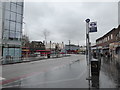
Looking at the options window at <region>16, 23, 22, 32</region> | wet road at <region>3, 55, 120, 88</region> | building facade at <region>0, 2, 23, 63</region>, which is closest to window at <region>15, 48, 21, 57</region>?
building facade at <region>0, 2, 23, 63</region>

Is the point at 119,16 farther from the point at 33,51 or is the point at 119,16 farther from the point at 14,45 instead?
the point at 33,51

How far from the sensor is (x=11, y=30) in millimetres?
26297

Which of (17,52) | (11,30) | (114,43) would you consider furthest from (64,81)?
(11,30)

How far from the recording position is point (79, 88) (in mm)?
5668

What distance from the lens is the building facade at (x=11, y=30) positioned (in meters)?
24.1

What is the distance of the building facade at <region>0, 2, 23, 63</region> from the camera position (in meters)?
24.1

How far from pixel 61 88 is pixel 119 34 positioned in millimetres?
22266

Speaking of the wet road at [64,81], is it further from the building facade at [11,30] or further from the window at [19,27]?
the window at [19,27]

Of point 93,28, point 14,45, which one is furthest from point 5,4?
point 93,28

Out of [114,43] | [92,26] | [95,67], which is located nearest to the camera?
[92,26]

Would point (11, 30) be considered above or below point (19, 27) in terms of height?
below

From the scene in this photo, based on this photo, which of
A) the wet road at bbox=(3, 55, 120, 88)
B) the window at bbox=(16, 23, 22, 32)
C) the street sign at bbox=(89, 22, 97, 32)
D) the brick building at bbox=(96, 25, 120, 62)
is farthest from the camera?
the window at bbox=(16, 23, 22, 32)

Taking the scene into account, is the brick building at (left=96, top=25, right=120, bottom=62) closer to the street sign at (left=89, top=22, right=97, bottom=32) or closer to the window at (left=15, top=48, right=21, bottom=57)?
the street sign at (left=89, top=22, right=97, bottom=32)

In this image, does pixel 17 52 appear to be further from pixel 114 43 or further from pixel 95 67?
pixel 114 43
